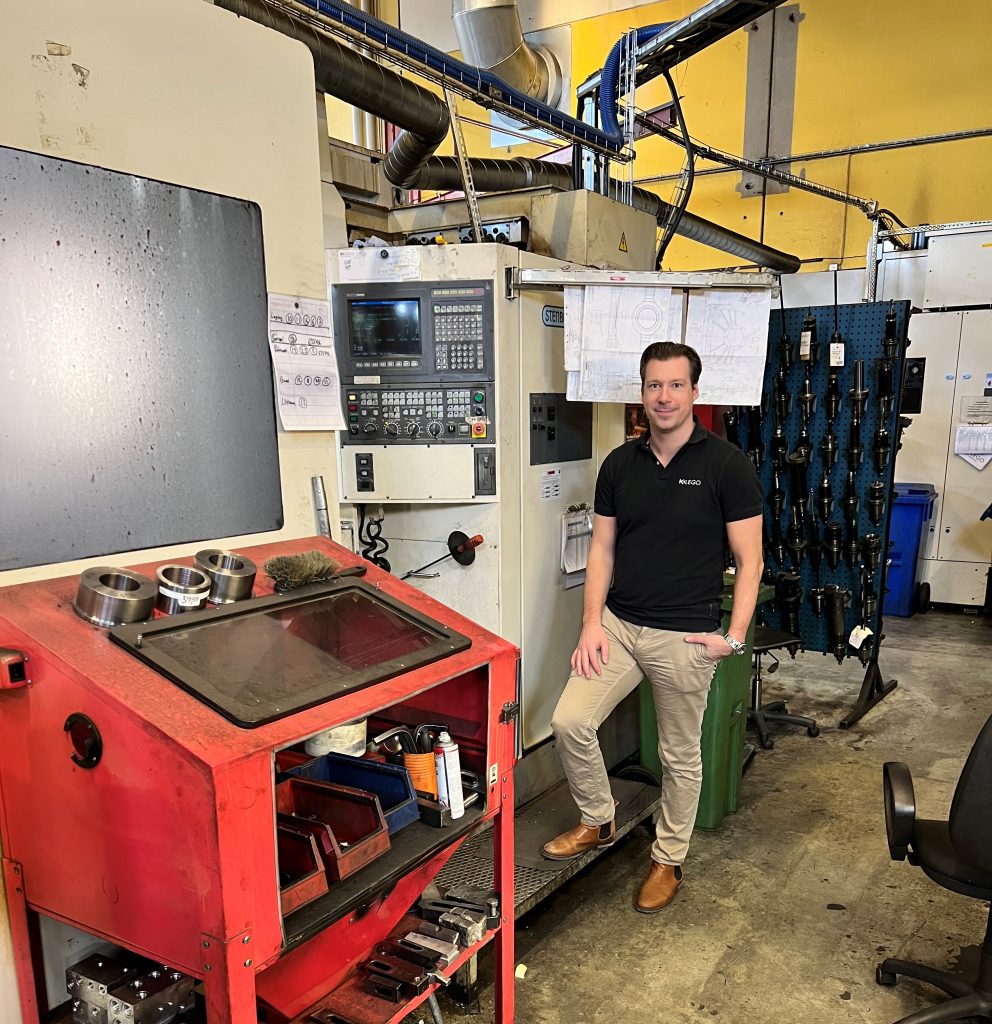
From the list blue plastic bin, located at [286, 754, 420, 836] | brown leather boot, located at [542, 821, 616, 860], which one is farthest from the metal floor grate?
blue plastic bin, located at [286, 754, 420, 836]

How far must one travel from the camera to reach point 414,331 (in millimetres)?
2289

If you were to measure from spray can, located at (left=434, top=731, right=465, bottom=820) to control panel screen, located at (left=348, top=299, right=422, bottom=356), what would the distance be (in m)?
1.29

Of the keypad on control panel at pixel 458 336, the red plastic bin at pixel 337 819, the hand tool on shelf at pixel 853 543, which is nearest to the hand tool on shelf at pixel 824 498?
the hand tool on shelf at pixel 853 543

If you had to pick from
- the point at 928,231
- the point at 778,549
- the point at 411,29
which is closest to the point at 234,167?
the point at 778,549

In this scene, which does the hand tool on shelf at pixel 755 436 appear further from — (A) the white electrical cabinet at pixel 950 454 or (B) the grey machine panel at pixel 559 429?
(A) the white electrical cabinet at pixel 950 454

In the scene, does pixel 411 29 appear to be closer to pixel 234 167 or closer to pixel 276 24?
pixel 276 24

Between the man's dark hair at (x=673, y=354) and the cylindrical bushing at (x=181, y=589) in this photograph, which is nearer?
the cylindrical bushing at (x=181, y=589)

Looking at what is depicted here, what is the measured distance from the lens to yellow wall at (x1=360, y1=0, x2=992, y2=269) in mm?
5219

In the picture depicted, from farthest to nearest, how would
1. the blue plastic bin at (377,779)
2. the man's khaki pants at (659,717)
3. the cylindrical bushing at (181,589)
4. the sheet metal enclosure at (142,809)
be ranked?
the man's khaki pants at (659,717), the blue plastic bin at (377,779), the cylindrical bushing at (181,589), the sheet metal enclosure at (142,809)

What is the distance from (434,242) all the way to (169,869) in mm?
1877

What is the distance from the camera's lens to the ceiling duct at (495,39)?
4645 millimetres

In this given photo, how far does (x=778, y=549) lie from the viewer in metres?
3.60

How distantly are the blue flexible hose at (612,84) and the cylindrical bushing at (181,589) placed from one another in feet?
7.88

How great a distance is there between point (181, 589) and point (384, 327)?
1.33m
